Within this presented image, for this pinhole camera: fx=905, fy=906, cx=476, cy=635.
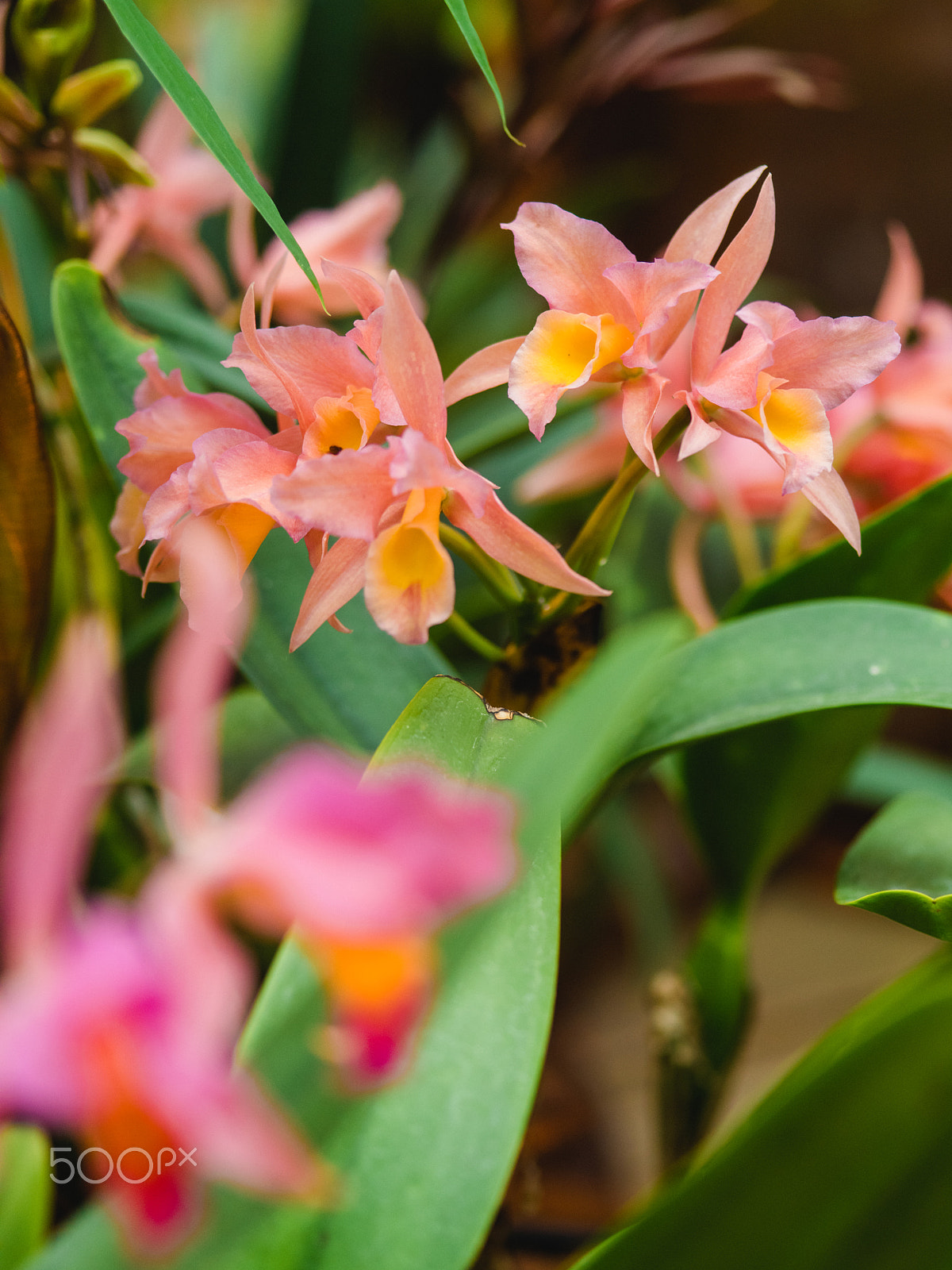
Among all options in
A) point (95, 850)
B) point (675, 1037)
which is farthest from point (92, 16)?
point (675, 1037)

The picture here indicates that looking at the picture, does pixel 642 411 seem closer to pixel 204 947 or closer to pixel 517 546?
pixel 517 546

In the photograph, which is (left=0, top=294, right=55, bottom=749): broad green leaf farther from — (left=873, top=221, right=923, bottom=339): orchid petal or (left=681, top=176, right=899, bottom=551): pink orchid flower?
(left=873, top=221, right=923, bottom=339): orchid petal

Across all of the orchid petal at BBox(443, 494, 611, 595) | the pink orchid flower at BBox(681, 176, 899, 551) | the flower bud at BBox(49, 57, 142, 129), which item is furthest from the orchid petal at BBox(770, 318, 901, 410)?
the flower bud at BBox(49, 57, 142, 129)

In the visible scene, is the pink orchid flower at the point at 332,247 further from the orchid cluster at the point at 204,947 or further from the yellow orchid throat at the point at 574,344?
the orchid cluster at the point at 204,947

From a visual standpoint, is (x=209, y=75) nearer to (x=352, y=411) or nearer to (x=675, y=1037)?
(x=352, y=411)

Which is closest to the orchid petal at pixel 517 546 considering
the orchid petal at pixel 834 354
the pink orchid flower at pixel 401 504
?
the pink orchid flower at pixel 401 504
